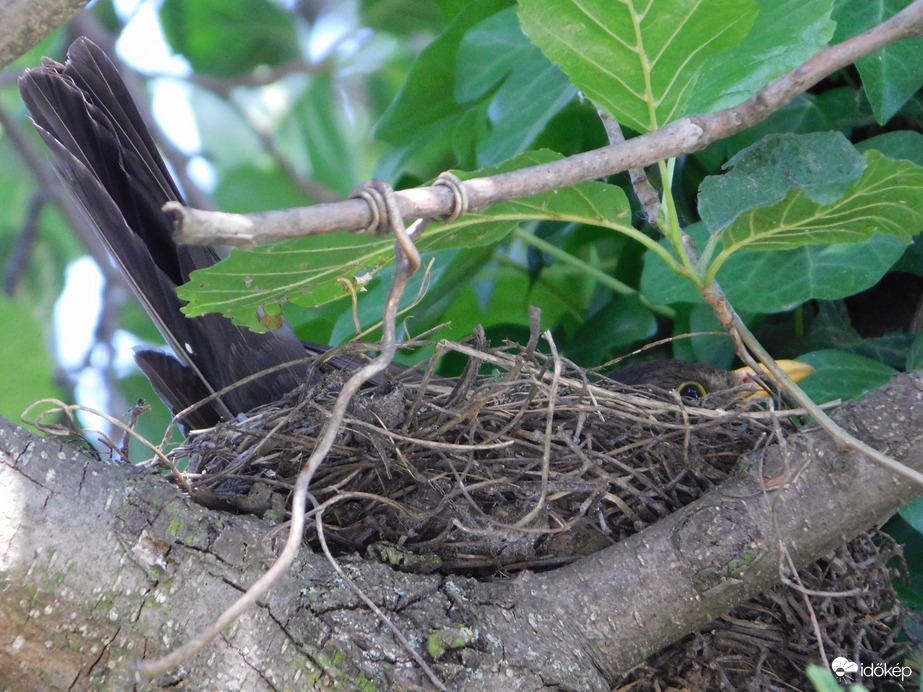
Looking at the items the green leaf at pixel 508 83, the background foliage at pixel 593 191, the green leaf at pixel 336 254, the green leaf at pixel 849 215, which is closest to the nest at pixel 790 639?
the background foliage at pixel 593 191

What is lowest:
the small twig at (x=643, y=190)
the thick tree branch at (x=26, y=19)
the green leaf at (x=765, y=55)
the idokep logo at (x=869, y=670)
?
the idokep logo at (x=869, y=670)

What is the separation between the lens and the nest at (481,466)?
4.92 ft

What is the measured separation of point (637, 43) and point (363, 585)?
34.0 inches

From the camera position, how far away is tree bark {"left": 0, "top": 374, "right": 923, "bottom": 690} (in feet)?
3.88

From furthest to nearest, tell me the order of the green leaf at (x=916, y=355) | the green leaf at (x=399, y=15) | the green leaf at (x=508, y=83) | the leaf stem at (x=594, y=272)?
the green leaf at (x=399, y=15) < the leaf stem at (x=594, y=272) < the green leaf at (x=508, y=83) < the green leaf at (x=916, y=355)

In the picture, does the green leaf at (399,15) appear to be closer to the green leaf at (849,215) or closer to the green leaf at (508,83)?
the green leaf at (508,83)

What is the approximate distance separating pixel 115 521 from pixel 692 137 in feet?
2.98

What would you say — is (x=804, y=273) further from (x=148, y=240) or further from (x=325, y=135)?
(x=325, y=135)

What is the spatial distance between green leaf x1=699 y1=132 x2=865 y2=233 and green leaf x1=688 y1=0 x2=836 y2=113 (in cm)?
9

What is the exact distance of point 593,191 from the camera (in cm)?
134

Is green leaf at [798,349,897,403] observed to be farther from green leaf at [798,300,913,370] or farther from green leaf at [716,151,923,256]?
green leaf at [716,151,923,256]

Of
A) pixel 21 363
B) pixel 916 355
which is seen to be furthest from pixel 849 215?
pixel 21 363

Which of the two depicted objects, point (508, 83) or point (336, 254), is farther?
point (508, 83)

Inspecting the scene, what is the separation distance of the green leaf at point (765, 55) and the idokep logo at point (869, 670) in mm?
887
